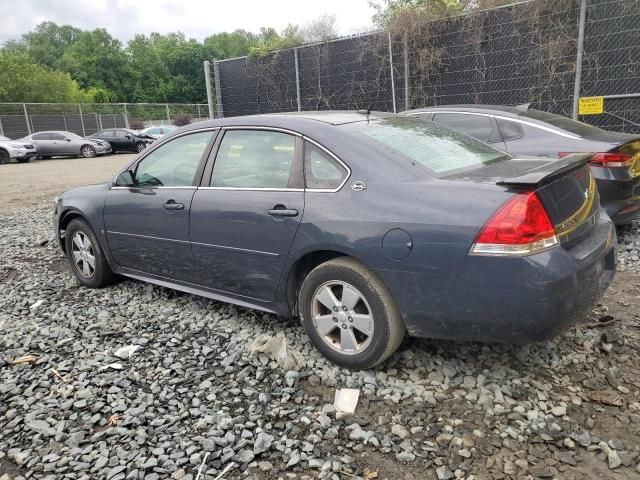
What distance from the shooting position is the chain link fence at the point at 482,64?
24.4ft

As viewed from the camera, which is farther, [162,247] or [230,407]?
[162,247]

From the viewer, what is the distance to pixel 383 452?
2.47 metres

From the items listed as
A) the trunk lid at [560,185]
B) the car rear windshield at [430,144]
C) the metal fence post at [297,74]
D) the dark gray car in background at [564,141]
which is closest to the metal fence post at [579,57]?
the dark gray car in background at [564,141]

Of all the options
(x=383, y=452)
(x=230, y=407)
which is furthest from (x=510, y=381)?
(x=230, y=407)

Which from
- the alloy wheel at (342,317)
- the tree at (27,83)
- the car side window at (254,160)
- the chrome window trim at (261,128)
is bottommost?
the alloy wheel at (342,317)

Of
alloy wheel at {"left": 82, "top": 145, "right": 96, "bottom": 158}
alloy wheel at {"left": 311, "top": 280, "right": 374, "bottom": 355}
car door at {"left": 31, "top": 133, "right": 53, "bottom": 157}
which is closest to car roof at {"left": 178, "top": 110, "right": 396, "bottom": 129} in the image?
alloy wheel at {"left": 311, "top": 280, "right": 374, "bottom": 355}

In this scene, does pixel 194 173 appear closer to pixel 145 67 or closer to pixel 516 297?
pixel 516 297

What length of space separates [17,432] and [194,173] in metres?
2.04

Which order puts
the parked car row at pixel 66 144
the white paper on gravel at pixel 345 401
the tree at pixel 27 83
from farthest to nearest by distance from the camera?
1. the tree at pixel 27 83
2. the parked car row at pixel 66 144
3. the white paper on gravel at pixel 345 401

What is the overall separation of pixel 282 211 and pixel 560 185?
5.34 feet

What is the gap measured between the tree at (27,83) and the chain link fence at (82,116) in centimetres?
1563

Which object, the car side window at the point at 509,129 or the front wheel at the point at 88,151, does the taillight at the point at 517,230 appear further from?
the front wheel at the point at 88,151

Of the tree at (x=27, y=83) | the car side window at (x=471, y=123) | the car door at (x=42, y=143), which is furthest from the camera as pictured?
the tree at (x=27, y=83)

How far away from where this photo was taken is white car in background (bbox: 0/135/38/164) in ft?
71.2
